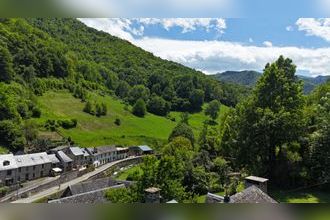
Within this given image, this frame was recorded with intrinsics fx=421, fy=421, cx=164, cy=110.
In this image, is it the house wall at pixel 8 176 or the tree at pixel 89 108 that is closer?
the house wall at pixel 8 176

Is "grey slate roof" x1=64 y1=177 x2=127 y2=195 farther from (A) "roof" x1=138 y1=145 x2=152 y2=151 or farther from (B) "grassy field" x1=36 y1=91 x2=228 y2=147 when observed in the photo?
(B) "grassy field" x1=36 y1=91 x2=228 y2=147

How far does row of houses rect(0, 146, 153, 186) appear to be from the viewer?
2588 cm

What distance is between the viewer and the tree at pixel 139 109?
139 ft

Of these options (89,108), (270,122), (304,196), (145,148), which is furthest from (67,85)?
(304,196)

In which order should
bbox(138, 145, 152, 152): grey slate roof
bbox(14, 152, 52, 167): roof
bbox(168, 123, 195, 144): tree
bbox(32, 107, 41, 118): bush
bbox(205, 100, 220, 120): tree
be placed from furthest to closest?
bbox(205, 100, 220, 120): tree, bbox(32, 107, 41, 118): bush, bbox(138, 145, 152, 152): grey slate roof, bbox(168, 123, 195, 144): tree, bbox(14, 152, 52, 167): roof

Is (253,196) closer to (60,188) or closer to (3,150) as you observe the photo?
(60,188)

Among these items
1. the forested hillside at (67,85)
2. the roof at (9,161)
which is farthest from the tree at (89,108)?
the roof at (9,161)

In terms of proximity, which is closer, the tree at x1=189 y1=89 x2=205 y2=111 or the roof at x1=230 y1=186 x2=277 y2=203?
the roof at x1=230 y1=186 x2=277 y2=203

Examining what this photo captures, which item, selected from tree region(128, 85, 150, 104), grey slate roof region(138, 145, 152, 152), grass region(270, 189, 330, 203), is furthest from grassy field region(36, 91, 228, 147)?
grass region(270, 189, 330, 203)

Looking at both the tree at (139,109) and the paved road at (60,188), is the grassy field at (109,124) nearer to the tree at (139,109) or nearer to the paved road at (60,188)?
the tree at (139,109)

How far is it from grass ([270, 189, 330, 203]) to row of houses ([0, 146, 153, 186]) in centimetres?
1832

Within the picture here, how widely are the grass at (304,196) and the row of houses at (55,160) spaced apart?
60.1 feet

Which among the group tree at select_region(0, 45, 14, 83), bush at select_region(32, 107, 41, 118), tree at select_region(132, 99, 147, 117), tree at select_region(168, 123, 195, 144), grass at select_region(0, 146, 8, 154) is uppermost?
tree at select_region(0, 45, 14, 83)

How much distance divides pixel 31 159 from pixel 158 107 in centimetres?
1732
